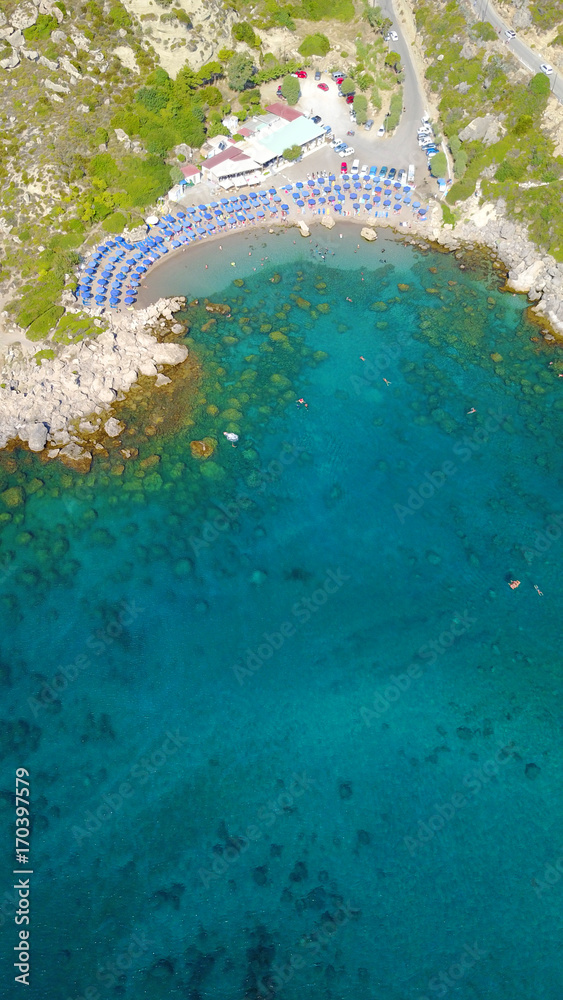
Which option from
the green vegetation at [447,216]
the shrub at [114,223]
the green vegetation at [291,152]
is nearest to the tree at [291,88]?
the green vegetation at [291,152]

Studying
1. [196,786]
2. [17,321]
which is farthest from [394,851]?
[17,321]

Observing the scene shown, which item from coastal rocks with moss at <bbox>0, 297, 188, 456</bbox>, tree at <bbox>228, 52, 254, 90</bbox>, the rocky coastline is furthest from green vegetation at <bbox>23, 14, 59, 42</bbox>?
coastal rocks with moss at <bbox>0, 297, 188, 456</bbox>

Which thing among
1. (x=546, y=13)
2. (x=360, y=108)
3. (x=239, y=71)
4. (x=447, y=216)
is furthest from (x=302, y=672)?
(x=546, y=13)

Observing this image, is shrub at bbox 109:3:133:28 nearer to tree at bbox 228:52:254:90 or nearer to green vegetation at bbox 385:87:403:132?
tree at bbox 228:52:254:90

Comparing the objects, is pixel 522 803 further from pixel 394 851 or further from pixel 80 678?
pixel 80 678

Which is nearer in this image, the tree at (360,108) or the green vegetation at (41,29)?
the green vegetation at (41,29)

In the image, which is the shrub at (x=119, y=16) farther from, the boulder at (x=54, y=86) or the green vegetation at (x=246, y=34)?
the green vegetation at (x=246, y=34)

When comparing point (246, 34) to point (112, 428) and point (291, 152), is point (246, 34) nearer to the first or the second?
point (291, 152)
